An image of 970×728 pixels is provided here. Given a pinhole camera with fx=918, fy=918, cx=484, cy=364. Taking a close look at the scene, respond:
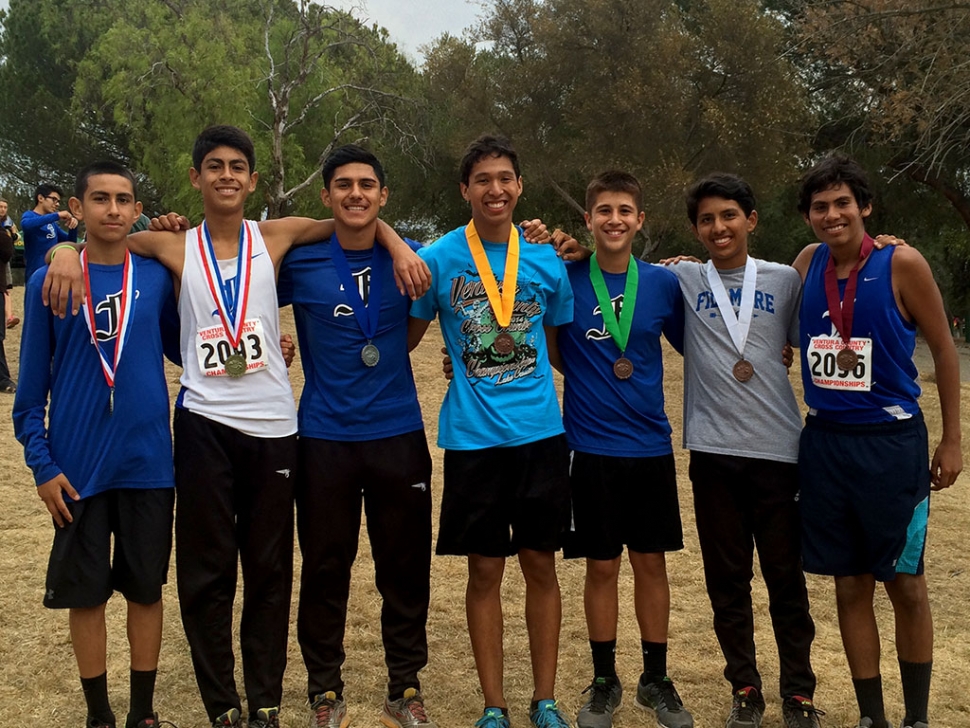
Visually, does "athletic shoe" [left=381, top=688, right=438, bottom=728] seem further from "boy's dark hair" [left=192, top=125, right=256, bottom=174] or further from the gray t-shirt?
"boy's dark hair" [left=192, top=125, right=256, bottom=174]

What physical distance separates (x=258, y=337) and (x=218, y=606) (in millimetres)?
1020

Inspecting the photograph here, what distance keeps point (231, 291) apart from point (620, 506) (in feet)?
5.70

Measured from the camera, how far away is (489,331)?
3.58 m

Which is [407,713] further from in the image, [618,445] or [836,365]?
[836,365]

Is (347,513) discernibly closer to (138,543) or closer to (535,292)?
(138,543)

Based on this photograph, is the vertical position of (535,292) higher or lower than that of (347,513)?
higher

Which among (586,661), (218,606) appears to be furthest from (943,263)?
(218,606)

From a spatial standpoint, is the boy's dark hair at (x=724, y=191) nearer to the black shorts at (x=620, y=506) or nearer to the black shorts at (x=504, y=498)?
the black shorts at (x=620, y=506)

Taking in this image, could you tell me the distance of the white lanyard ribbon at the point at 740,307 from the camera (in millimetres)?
3680

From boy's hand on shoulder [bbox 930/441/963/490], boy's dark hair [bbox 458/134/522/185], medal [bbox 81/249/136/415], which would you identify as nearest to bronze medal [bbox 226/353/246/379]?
medal [bbox 81/249/136/415]

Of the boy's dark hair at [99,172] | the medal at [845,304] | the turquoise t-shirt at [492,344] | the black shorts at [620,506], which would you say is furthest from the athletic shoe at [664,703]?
the boy's dark hair at [99,172]

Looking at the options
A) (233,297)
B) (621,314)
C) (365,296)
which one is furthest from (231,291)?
(621,314)

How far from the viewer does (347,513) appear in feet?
11.8

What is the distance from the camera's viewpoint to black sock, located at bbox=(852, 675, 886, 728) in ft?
11.6
